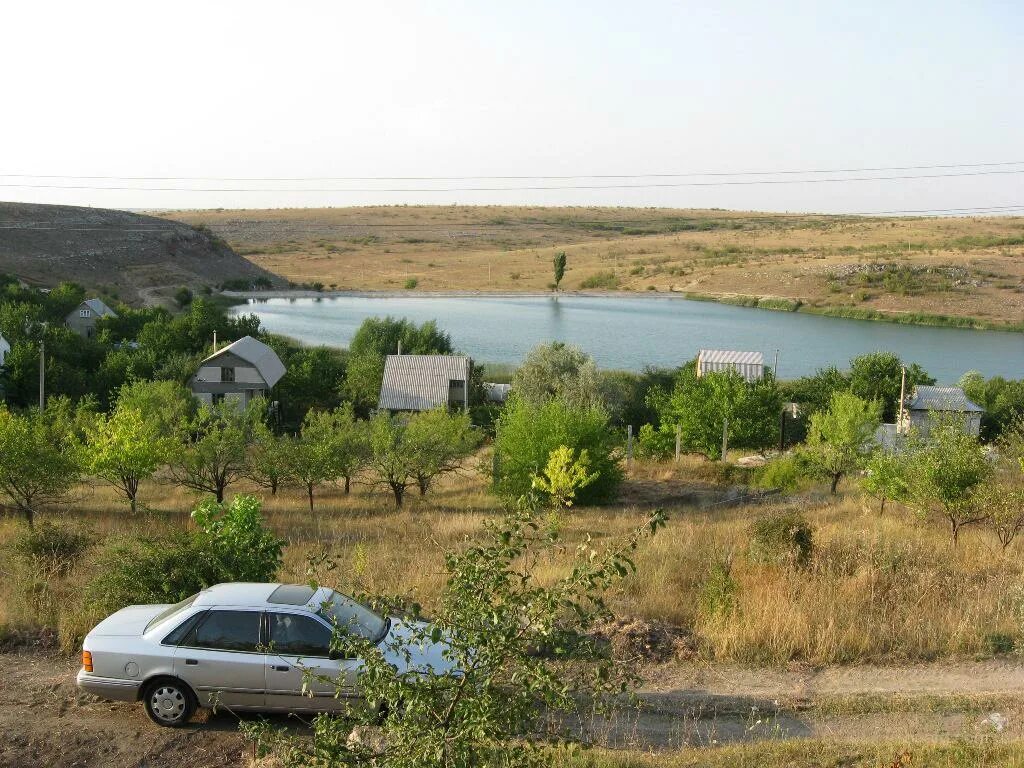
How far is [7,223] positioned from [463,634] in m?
92.4

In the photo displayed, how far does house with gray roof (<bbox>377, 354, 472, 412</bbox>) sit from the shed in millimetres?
9994

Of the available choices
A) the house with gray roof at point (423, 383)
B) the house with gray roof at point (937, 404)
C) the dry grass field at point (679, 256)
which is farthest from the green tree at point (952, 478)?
the dry grass field at point (679, 256)

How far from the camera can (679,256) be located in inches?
4641

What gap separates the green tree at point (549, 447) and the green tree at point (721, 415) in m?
7.96

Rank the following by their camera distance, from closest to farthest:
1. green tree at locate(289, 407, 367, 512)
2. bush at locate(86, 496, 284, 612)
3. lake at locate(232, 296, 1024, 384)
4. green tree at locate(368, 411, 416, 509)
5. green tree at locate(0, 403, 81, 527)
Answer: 1. bush at locate(86, 496, 284, 612)
2. green tree at locate(0, 403, 81, 527)
3. green tree at locate(289, 407, 367, 512)
4. green tree at locate(368, 411, 416, 509)
5. lake at locate(232, 296, 1024, 384)

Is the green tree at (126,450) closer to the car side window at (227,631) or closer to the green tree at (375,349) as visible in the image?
the car side window at (227,631)

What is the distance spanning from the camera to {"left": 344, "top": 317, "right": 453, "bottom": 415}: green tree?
40.4 m

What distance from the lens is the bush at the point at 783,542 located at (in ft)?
38.5

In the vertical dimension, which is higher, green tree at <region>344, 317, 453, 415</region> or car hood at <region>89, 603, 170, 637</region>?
car hood at <region>89, 603, 170, 637</region>

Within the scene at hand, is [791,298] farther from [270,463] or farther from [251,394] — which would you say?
[270,463]

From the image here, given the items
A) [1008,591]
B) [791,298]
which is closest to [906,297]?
[791,298]

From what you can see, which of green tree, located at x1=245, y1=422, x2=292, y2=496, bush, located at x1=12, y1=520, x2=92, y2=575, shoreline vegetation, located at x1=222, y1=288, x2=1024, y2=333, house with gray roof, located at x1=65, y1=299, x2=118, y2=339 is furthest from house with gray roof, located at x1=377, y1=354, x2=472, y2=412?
shoreline vegetation, located at x1=222, y1=288, x2=1024, y2=333

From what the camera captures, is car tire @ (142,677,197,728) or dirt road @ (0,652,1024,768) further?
car tire @ (142,677,197,728)

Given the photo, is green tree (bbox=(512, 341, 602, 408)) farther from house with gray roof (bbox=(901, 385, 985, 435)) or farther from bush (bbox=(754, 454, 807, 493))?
house with gray roof (bbox=(901, 385, 985, 435))
